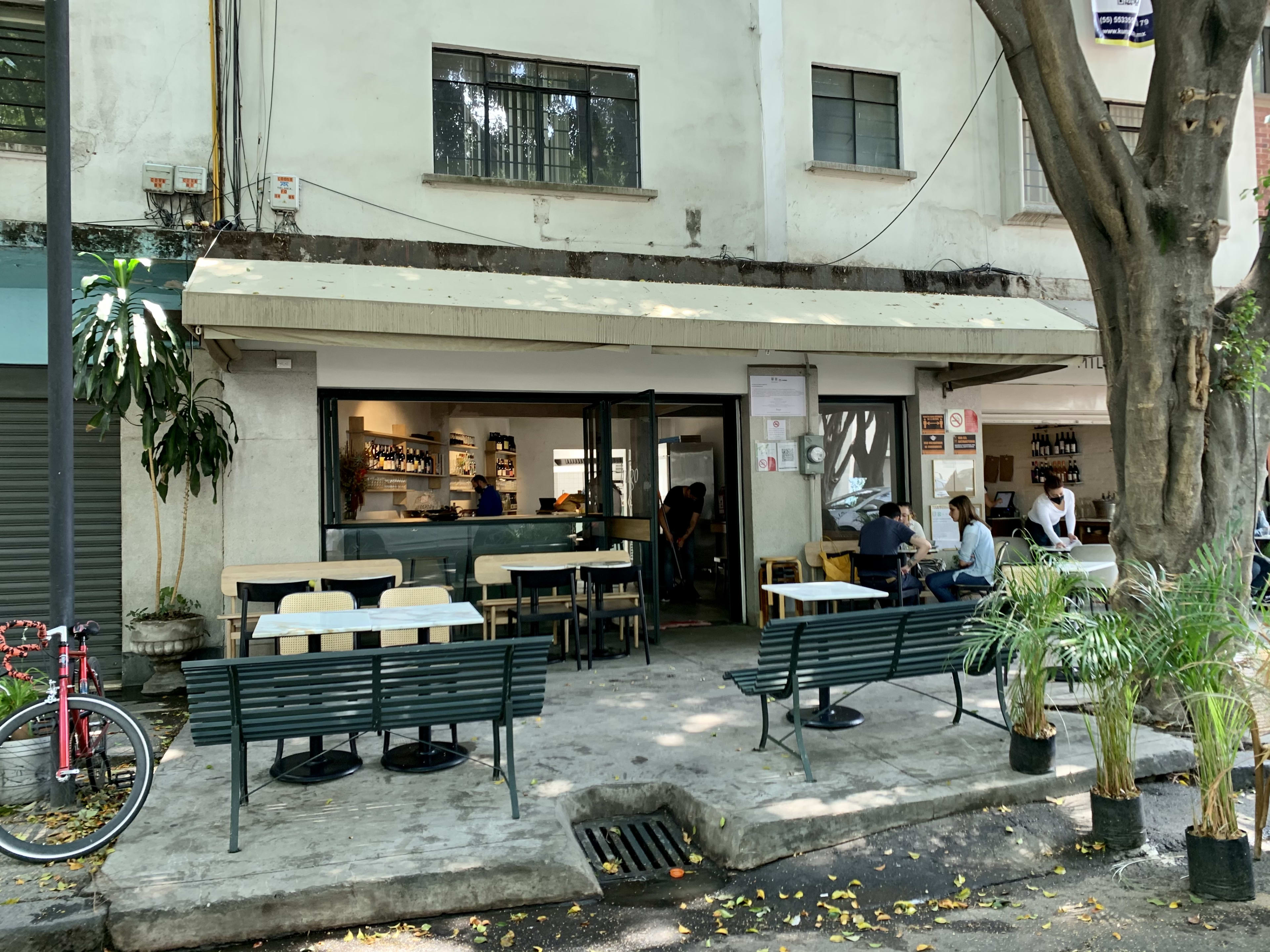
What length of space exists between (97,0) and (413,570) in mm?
5555

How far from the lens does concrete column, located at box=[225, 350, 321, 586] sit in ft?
25.7

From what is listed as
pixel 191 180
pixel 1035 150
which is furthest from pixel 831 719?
pixel 1035 150

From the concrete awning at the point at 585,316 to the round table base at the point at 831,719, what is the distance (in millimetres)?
3064

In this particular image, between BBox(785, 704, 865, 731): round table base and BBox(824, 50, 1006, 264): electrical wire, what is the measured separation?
5331 mm

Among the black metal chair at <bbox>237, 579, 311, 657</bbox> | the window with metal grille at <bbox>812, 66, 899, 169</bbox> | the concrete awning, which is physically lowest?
the black metal chair at <bbox>237, 579, 311, 657</bbox>

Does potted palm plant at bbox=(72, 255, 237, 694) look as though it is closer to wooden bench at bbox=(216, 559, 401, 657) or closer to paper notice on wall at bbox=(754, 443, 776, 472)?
wooden bench at bbox=(216, 559, 401, 657)

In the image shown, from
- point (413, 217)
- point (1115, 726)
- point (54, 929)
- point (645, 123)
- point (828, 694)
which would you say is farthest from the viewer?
point (645, 123)

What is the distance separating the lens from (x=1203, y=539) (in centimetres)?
544

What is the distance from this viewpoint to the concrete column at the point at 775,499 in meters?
9.41

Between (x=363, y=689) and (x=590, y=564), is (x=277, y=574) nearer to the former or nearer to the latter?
(x=590, y=564)

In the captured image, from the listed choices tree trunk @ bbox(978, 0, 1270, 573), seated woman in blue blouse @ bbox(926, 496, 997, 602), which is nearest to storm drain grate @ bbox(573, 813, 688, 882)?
tree trunk @ bbox(978, 0, 1270, 573)

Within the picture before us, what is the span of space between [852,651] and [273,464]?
536 centimetres

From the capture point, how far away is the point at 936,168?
9.95m

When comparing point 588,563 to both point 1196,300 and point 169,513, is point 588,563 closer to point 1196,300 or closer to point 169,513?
point 169,513
